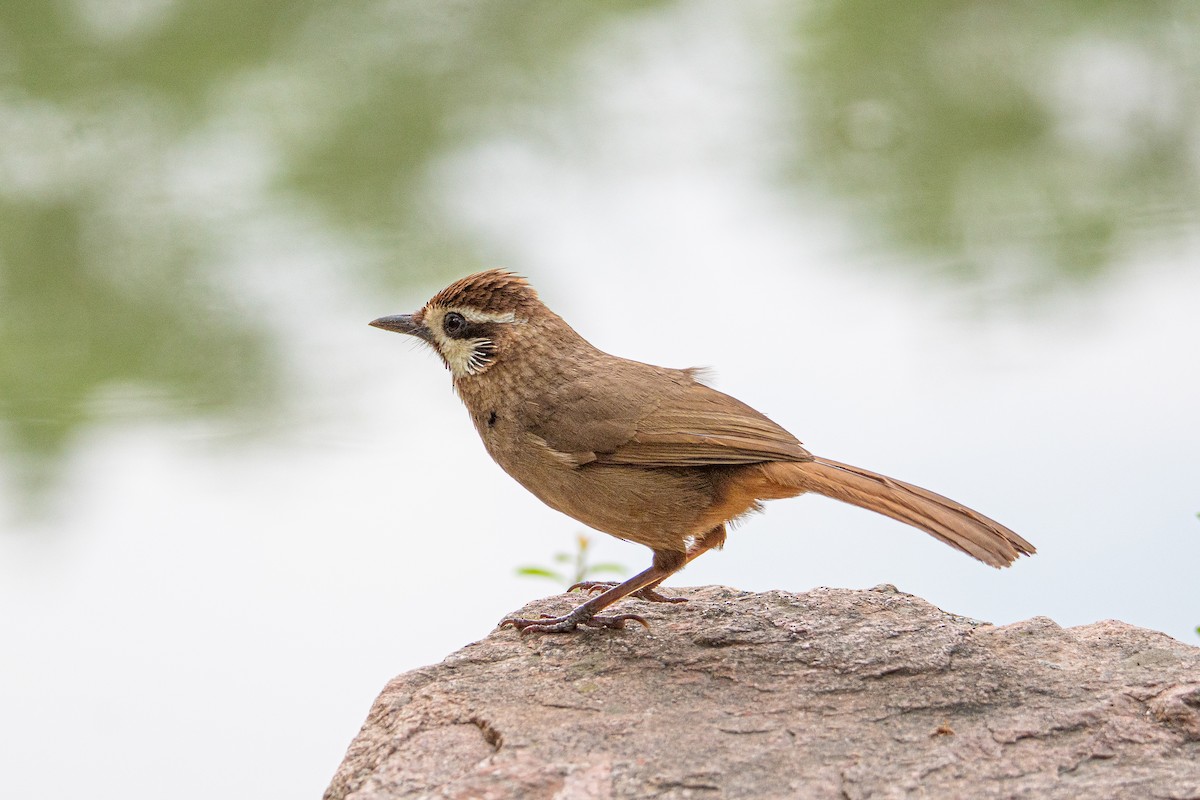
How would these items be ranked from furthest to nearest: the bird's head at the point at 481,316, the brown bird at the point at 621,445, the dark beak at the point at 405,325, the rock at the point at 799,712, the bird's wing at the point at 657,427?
1. the dark beak at the point at 405,325
2. the bird's head at the point at 481,316
3. the bird's wing at the point at 657,427
4. the brown bird at the point at 621,445
5. the rock at the point at 799,712

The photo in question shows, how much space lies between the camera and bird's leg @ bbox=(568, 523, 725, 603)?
16.8ft

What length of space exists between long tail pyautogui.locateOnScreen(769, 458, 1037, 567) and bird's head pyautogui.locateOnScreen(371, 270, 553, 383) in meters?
1.13

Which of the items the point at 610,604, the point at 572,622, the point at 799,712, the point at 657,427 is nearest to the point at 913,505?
the point at 799,712

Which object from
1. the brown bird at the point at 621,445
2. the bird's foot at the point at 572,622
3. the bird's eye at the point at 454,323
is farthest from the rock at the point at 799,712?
the bird's eye at the point at 454,323

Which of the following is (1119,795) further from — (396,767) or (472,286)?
(472,286)

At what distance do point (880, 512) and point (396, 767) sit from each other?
1584 mm

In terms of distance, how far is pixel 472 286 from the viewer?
530cm

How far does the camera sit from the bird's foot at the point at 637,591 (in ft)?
17.4

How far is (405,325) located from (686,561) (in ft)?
4.45

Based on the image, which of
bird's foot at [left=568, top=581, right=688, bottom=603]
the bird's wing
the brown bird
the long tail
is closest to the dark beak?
the brown bird

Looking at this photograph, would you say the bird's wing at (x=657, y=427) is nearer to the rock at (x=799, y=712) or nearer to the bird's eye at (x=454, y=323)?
the bird's eye at (x=454, y=323)

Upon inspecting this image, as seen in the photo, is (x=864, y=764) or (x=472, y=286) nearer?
(x=864, y=764)

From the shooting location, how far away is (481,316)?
5.29 m

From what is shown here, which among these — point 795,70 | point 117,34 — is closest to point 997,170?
point 795,70
